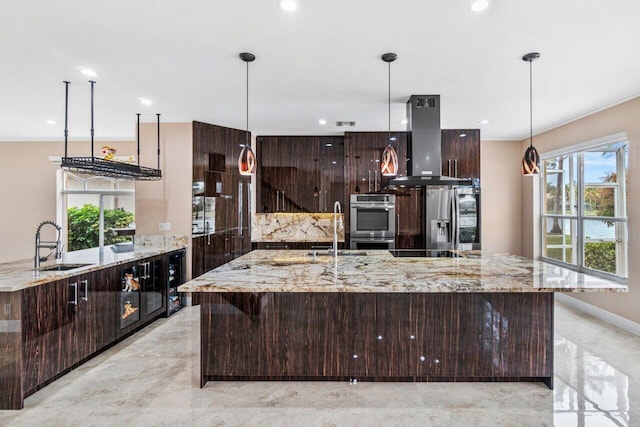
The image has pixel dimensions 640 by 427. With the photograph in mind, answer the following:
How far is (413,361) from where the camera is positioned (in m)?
2.62

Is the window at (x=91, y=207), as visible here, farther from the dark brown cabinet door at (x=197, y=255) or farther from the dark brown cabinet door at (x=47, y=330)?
the dark brown cabinet door at (x=47, y=330)

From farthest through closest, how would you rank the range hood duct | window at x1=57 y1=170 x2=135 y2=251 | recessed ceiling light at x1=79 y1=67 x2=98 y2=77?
window at x1=57 y1=170 x2=135 y2=251
the range hood duct
recessed ceiling light at x1=79 y1=67 x2=98 y2=77

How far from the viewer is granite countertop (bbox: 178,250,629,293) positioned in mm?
2209

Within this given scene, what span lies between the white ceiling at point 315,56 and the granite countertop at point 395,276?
171 centimetres

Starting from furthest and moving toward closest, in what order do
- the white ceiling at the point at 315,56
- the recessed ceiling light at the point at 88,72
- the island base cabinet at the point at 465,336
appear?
the recessed ceiling light at the point at 88,72 → the island base cabinet at the point at 465,336 → the white ceiling at the point at 315,56

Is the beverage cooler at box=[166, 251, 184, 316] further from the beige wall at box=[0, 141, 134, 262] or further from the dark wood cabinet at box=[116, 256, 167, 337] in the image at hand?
the beige wall at box=[0, 141, 134, 262]

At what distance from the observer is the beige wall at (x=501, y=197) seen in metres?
6.05

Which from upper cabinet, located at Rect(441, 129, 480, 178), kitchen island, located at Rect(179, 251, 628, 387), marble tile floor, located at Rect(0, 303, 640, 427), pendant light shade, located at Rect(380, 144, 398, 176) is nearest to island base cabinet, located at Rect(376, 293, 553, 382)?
kitchen island, located at Rect(179, 251, 628, 387)

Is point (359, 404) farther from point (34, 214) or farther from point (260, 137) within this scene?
point (34, 214)

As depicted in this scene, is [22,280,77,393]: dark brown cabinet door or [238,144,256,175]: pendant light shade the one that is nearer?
[22,280,77,393]: dark brown cabinet door

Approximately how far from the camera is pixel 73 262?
3.18 metres

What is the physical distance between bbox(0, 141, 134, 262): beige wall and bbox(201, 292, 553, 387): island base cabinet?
5255mm

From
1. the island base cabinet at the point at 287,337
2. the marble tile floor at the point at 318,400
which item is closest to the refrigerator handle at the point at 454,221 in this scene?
the marble tile floor at the point at 318,400

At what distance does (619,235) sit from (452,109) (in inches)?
98.4
